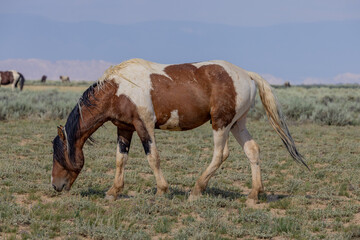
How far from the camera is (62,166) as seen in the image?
762 cm

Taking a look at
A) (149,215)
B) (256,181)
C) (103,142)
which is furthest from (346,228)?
(103,142)

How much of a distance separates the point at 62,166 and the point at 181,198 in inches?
82.1

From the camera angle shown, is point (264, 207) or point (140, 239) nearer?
point (140, 239)

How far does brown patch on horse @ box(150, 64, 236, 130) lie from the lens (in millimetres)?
7801

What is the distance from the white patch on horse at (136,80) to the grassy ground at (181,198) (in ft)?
5.04

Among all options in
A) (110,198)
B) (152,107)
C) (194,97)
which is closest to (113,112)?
(152,107)

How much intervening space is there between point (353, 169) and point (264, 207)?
15.1ft

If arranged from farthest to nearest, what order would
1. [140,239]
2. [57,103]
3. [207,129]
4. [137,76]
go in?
[57,103]
[207,129]
[137,76]
[140,239]

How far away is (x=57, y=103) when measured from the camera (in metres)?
22.0

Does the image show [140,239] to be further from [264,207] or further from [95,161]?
[95,161]

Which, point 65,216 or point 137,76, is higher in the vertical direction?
point 137,76

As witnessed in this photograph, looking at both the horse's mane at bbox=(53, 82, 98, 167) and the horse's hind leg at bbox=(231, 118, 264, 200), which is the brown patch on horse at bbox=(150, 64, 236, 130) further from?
the horse's mane at bbox=(53, 82, 98, 167)

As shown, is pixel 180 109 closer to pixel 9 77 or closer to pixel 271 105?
pixel 271 105

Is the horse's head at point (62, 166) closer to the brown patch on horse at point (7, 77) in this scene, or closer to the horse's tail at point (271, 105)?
the horse's tail at point (271, 105)
